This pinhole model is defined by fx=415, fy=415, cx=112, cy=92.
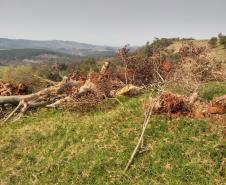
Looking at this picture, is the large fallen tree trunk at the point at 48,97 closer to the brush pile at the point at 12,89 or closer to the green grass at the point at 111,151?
the brush pile at the point at 12,89

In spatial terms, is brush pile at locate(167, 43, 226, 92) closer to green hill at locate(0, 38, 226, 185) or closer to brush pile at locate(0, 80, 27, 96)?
green hill at locate(0, 38, 226, 185)

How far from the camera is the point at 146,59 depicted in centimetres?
1811

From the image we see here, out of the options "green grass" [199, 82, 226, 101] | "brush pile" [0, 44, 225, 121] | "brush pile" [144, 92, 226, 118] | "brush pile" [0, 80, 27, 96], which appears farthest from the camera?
"brush pile" [0, 80, 27, 96]

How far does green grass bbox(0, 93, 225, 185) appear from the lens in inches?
369

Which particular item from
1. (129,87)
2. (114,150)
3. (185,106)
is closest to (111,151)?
(114,150)

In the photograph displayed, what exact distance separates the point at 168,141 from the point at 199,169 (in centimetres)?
127

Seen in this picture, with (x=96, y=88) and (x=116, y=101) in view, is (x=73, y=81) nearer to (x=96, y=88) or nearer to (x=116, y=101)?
(x=96, y=88)

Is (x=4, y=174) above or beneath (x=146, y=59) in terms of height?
beneath

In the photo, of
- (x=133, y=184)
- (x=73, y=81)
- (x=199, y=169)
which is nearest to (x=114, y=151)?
(x=133, y=184)

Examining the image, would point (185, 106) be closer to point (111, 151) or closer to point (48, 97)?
point (111, 151)

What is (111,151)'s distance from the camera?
1036 centimetres

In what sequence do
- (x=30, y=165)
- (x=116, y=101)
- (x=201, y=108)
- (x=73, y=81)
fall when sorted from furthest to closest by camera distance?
1. (x=73, y=81)
2. (x=116, y=101)
3. (x=201, y=108)
4. (x=30, y=165)

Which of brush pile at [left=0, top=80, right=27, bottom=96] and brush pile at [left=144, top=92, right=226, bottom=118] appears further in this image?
brush pile at [left=0, top=80, right=27, bottom=96]

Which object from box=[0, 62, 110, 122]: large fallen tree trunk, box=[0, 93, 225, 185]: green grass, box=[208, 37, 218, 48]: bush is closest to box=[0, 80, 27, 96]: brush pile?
box=[0, 62, 110, 122]: large fallen tree trunk
